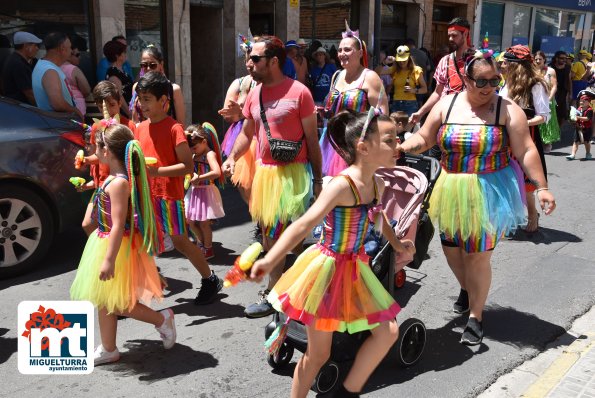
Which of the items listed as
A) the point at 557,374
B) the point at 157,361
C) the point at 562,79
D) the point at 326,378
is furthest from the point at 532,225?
the point at 562,79

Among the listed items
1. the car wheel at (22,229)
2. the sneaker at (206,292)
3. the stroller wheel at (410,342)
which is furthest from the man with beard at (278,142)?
the car wheel at (22,229)

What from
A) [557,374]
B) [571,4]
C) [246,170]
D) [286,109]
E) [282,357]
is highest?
[571,4]

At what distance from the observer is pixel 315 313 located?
3.00 m

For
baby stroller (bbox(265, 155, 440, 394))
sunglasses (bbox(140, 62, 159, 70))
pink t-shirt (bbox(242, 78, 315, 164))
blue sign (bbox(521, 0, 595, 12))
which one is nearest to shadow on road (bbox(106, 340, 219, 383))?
baby stroller (bbox(265, 155, 440, 394))

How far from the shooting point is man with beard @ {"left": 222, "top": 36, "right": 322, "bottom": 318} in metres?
4.38

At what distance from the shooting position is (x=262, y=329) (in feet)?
14.5

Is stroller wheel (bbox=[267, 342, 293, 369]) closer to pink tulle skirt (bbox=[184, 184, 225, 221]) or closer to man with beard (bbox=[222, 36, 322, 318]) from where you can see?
man with beard (bbox=[222, 36, 322, 318])

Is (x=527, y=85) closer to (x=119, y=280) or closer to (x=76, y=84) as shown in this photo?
(x=119, y=280)

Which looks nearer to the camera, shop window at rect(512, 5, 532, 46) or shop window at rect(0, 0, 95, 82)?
shop window at rect(0, 0, 95, 82)

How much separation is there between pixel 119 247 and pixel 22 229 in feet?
7.10

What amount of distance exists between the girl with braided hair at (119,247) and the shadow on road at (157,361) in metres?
0.13

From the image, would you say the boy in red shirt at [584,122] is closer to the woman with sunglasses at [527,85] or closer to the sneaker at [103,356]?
the woman with sunglasses at [527,85]

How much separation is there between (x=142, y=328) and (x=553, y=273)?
12.1 feet

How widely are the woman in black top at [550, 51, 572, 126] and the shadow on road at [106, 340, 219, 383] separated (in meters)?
12.9
